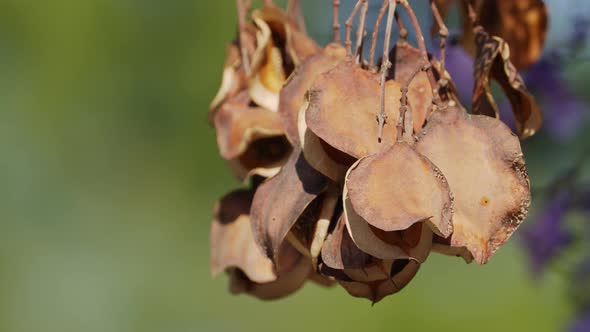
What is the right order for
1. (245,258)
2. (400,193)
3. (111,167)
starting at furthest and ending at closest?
(111,167)
(245,258)
(400,193)

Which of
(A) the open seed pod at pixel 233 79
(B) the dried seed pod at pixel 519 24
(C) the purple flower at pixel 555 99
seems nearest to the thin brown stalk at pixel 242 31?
(A) the open seed pod at pixel 233 79

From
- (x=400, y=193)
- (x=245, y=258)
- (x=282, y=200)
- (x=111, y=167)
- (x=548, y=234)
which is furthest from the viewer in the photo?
(x=111, y=167)

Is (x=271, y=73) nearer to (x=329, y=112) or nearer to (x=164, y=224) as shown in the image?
(x=329, y=112)

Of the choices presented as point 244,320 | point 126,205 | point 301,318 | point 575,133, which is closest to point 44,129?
point 126,205

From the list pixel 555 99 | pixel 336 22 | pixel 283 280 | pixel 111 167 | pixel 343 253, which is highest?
pixel 336 22

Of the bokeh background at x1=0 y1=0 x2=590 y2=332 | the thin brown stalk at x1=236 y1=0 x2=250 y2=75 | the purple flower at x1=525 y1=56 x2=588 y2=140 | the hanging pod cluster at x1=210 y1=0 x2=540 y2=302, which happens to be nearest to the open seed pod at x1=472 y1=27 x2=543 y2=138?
the hanging pod cluster at x1=210 y1=0 x2=540 y2=302

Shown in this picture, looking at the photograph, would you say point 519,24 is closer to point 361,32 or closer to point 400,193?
point 361,32

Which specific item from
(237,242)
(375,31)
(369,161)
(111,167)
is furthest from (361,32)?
(111,167)

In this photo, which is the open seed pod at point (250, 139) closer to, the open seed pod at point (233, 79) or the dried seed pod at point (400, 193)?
the open seed pod at point (233, 79)

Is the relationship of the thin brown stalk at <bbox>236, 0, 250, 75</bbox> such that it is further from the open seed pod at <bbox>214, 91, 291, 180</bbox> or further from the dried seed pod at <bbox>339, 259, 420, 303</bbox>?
the dried seed pod at <bbox>339, 259, 420, 303</bbox>
